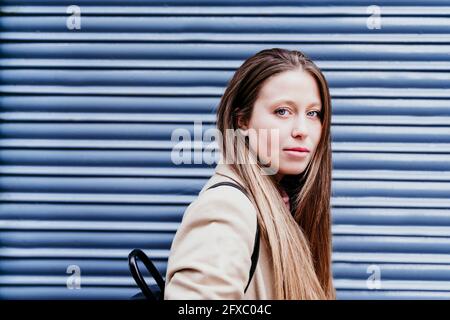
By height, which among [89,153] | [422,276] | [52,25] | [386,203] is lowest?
[422,276]

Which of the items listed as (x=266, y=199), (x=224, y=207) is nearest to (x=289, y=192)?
(x=266, y=199)

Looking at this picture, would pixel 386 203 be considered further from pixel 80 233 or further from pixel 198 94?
pixel 80 233

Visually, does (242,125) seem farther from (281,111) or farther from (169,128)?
(169,128)

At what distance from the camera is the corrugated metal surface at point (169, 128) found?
337cm

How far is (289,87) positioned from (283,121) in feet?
0.53

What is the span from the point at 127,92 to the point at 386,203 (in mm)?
2143

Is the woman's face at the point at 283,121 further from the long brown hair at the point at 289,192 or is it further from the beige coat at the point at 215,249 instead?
the beige coat at the point at 215,249

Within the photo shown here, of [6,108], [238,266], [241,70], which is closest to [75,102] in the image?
[6,108]

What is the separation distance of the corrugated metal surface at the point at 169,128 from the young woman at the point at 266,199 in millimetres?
1162

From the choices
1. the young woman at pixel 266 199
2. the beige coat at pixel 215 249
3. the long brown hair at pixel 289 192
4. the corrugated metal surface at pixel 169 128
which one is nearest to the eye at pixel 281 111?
the young woman at pixel 266 199

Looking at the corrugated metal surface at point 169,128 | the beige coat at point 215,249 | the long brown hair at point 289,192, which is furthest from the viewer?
the corrugated metal surface at point 169,128

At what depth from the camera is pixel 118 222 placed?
3420 millimetres

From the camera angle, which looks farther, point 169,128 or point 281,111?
point 169,128

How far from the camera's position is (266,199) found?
1.97 metres
